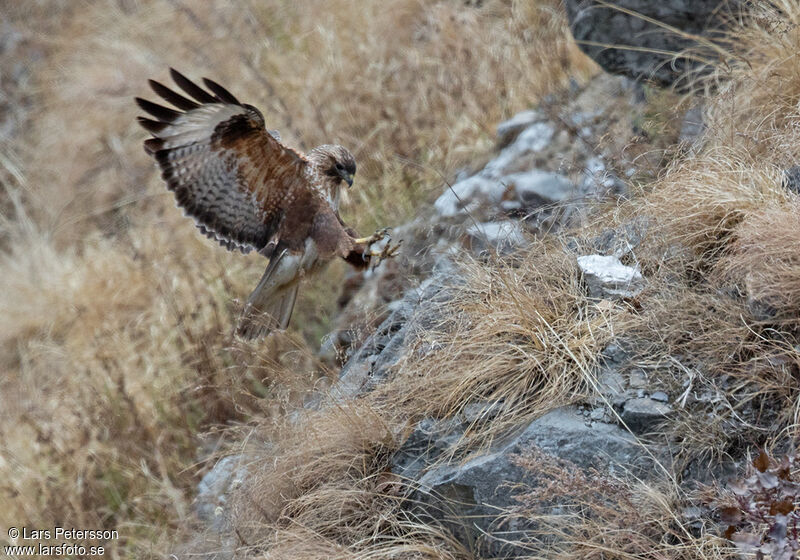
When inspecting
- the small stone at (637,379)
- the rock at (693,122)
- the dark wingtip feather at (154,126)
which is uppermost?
the dark wingtip feather at (154,126)

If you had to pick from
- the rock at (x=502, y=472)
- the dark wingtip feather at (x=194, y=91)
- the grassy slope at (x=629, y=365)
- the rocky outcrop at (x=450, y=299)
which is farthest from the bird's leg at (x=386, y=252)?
the rock at (x=502, y=472)

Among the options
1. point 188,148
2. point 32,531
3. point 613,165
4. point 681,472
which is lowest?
point 32,531

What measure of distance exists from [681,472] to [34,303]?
6185 mm

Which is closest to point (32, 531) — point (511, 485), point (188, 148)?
point (188, 148)

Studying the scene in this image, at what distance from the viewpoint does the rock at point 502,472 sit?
2.63 m

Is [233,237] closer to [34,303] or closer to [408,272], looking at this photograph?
[408,272]

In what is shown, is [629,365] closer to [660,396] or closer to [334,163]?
[660,396]

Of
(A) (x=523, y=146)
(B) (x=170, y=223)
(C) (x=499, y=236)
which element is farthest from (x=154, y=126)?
(B) (x=170, y=223)

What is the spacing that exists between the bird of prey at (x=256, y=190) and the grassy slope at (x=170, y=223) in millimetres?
336

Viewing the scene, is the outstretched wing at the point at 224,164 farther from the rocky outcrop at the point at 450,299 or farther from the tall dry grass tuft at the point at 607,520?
A: the tall dry grass tuft at the point at 607,520

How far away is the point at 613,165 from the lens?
12.1 ft

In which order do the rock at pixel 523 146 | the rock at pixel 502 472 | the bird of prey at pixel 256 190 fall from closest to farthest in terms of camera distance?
the rock at pixel 502 472
the bird of prey at pixel 256 190
the rock at pixel 523 146

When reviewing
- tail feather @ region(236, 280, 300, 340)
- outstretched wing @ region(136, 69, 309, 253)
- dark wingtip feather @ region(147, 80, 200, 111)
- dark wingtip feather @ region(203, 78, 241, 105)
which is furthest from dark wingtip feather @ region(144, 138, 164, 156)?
tail feather @ region(236, 280, 300, 340)

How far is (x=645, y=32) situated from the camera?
4.55 meters
